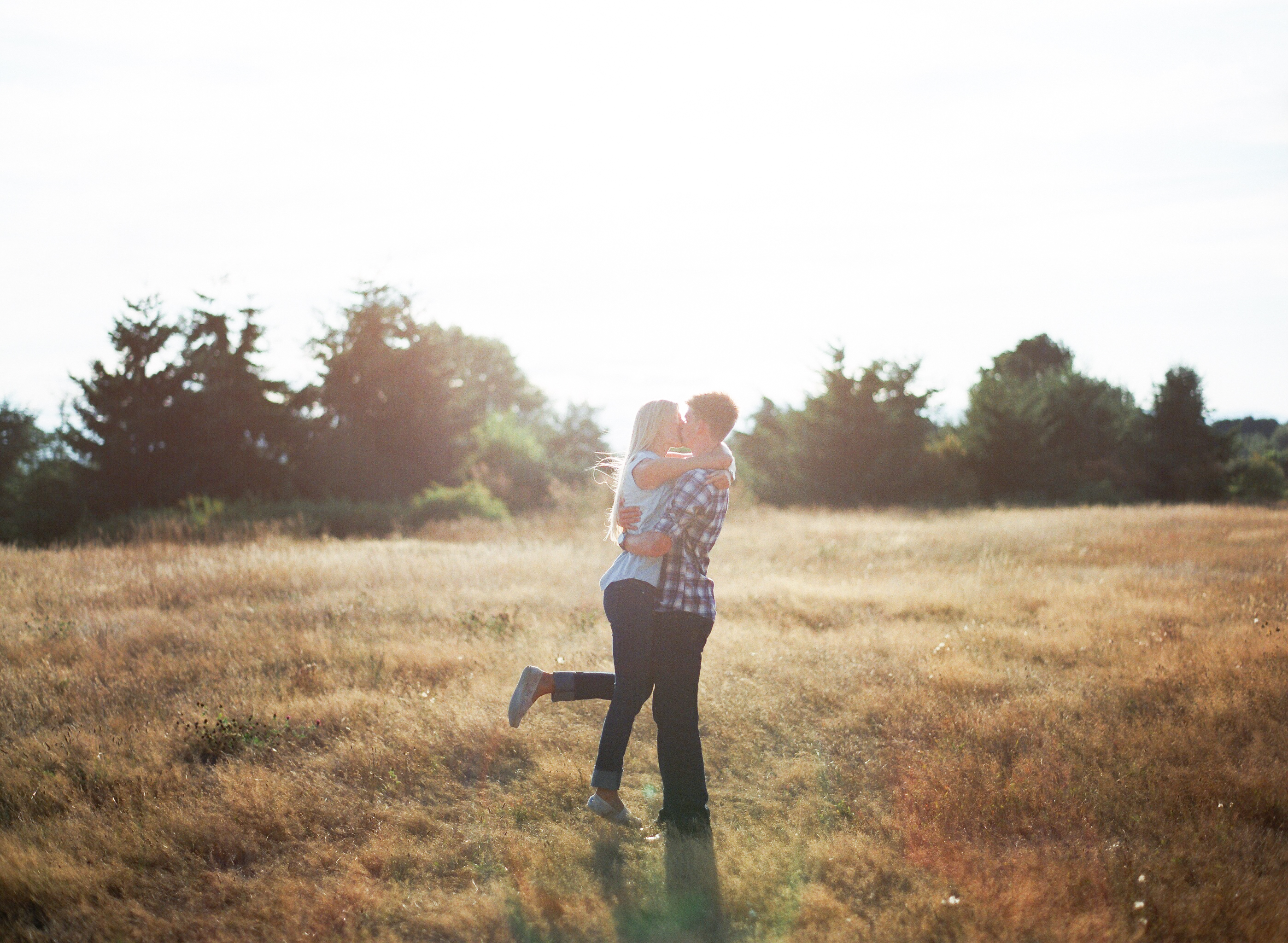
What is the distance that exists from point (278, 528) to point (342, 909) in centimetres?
1651

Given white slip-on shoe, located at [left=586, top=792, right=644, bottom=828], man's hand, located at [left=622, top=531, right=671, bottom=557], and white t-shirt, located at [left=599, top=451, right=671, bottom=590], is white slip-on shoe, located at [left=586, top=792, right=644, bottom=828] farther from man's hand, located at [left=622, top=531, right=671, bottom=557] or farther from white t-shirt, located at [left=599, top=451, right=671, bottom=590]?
man's hand, located at [left=622, top=531, right=671, bottom=557]

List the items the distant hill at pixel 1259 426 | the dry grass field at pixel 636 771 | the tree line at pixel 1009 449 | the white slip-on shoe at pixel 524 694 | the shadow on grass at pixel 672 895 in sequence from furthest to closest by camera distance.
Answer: the distant hill at pixel 1259 426, the tree line at pixel 1009 449, the white slip-on shoe at pixel 524 694, the dry grass field at pixel 636 771, the shadow on grass at pixel 672 895

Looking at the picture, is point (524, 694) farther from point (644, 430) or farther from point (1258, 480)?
point (1258, 480)

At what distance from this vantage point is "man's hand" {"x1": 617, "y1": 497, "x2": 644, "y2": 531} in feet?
13.1

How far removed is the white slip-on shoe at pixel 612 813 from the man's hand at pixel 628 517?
1440 millimetres

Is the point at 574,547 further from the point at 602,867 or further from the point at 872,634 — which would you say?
the point at 602,867

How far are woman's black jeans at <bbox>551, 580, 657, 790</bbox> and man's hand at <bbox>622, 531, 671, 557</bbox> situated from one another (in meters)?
0.19

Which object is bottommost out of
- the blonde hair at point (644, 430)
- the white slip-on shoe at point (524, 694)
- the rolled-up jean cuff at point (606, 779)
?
the rolled-up jean cuff at point (606, 779)

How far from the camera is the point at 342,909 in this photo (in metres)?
3.42

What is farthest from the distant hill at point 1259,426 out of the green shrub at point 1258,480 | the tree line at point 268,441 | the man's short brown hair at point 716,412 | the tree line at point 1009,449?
the man's short brown hair at point 716,412

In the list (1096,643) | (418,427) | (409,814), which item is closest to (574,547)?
(1096,643)

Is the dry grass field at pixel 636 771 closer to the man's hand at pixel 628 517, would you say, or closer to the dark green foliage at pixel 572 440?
the man's hand at pixel 628 517

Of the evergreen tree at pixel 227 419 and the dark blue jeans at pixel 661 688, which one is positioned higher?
the evergreen tree at pixel 227 419

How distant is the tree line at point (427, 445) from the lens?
24641 mm
